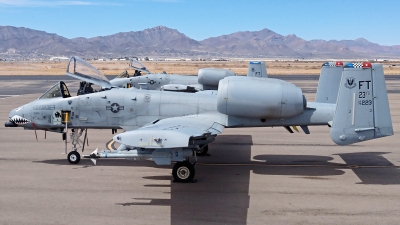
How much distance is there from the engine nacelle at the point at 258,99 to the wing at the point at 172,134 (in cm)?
78

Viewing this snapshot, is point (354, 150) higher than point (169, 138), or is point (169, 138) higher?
point (169, 138)

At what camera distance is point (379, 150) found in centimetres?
1564

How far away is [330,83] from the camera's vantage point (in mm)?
14625

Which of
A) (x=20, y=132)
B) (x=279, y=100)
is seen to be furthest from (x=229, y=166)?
(x=20, y=132)

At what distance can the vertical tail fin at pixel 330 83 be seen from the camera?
1455 centimetres

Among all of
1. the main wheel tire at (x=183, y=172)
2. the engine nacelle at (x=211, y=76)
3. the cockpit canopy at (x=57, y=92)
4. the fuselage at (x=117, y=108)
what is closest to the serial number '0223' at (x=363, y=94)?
the fuselage at (x=117, y=108)

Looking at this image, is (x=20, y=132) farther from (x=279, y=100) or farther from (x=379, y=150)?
(x=379, y=150)

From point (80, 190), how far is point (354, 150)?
31.2 feet

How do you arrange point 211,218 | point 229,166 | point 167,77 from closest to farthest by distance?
1. point 211,218
2. point 229,166
3. point 167,77

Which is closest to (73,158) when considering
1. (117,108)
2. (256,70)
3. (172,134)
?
(117,108)

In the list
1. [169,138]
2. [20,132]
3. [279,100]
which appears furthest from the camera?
[20,132]

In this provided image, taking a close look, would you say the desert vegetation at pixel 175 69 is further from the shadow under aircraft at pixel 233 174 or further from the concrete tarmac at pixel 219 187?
the concrete tarmac at pixel 219 187

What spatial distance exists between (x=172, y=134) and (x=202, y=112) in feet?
10.3

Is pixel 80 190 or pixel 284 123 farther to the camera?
pixel 284 123
